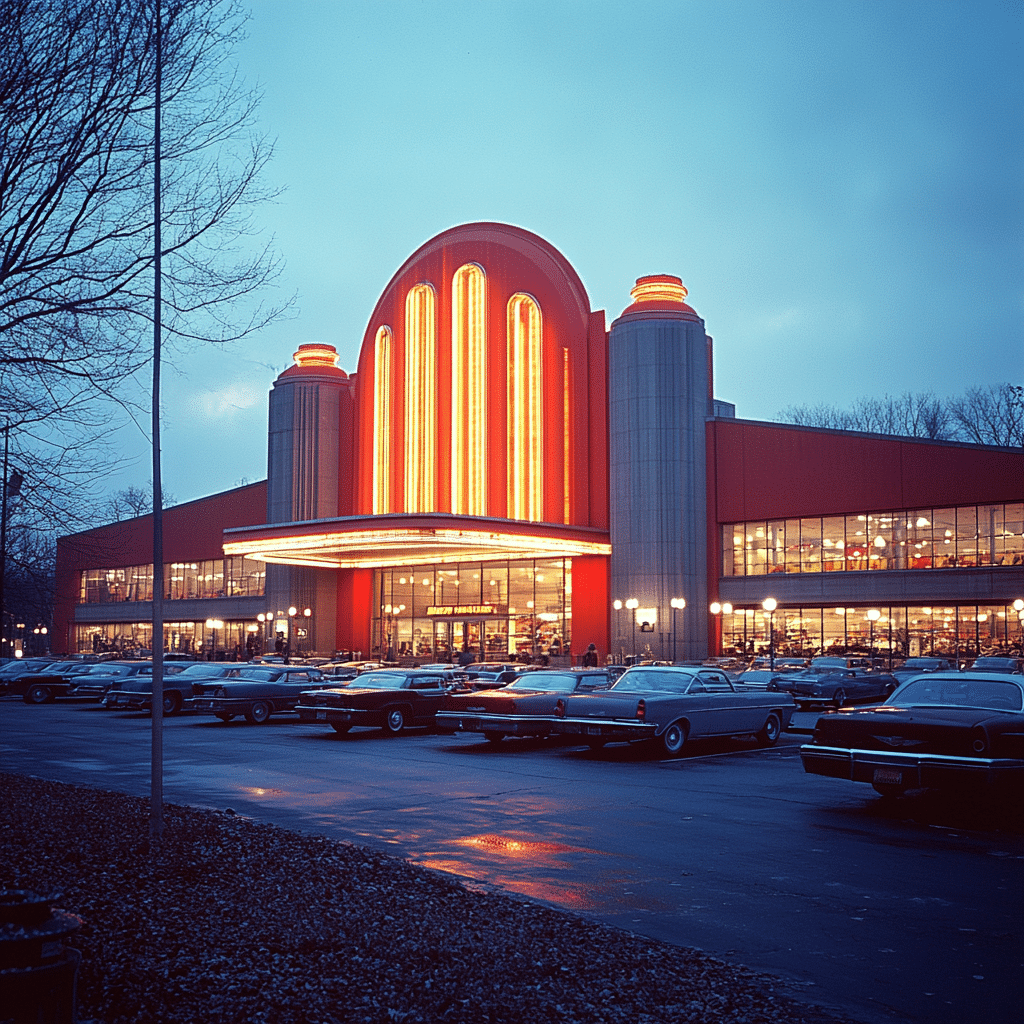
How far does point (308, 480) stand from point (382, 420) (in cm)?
583

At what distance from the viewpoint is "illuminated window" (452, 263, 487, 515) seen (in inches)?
2164

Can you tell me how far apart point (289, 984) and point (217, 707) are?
20.7m

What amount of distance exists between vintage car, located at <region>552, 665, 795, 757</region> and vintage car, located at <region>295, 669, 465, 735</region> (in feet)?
16.2

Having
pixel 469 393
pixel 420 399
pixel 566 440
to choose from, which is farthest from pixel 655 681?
pixel 420 399

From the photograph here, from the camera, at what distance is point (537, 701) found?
19.3 metres

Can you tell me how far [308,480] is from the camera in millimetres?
62250

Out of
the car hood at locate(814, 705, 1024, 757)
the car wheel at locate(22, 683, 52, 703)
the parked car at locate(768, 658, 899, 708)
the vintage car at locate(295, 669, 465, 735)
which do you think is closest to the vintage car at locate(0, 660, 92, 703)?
the car wheel at locate(22, 683, 52, 703)

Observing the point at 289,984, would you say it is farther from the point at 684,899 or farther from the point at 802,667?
the point at 802,667

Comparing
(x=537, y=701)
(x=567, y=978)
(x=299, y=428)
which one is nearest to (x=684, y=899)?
(x=567, y=978)

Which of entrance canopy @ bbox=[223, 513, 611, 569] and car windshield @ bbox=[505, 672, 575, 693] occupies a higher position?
entrance canopy @ bbox=[223, 513, 611, 569]

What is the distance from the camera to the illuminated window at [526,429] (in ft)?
178

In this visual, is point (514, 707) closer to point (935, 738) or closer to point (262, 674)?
point (935, 738)

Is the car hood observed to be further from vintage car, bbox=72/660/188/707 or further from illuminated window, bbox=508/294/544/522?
illuminated window, bbox=508/294/544/522

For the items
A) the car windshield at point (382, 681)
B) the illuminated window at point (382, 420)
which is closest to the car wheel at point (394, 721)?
the car windshield at point (382, 681)
